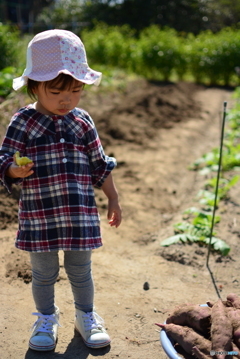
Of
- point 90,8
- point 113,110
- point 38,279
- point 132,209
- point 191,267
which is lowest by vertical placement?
point 90,8

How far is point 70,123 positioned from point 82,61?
1.01 feet

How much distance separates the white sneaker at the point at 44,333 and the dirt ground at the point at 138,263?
0.05m

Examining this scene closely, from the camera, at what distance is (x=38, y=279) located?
2.39 m

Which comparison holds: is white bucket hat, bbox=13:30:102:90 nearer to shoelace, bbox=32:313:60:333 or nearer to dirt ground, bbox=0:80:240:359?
shoelace, bbox=32:313:60:333

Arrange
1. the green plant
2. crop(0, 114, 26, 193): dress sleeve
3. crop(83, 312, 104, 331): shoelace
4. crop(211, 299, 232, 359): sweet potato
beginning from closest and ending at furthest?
crop(211, 299, 232, 359): sweet potato, crop(0, 114, 26, 193): dress sleeve, crop(83, 312, 104, 331): shoelace, the green plant

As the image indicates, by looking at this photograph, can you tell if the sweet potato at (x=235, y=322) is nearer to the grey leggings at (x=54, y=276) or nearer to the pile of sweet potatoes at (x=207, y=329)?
the pile of sweet potatoes at (x=207, y=329)

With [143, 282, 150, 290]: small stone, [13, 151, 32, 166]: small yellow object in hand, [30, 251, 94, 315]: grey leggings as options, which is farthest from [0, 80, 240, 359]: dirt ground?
[13, 151, 32, 166]: small yellow object in hand

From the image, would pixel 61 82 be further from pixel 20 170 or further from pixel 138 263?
pixel 138 263

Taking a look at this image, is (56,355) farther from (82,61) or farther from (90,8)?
(90,8)

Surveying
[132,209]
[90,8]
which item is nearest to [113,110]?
[132,209]

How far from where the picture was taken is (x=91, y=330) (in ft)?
8.09

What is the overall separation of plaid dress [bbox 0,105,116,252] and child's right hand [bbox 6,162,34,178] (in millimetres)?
97

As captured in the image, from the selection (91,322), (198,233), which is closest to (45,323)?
(91,322)

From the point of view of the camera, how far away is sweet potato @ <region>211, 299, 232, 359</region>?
1917 millimetres
